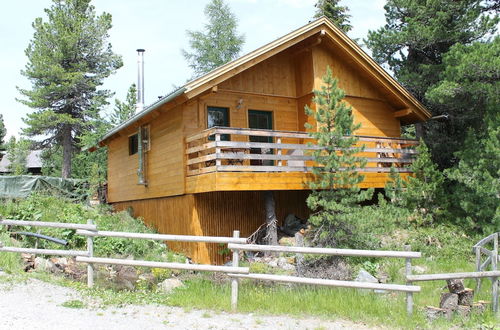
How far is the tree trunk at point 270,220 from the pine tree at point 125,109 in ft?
58.9

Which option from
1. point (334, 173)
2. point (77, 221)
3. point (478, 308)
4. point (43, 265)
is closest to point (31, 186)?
point (77, 221)

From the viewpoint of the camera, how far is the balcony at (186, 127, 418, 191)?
12.2 metres

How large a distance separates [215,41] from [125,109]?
37.3 feet

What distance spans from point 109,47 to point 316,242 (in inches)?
967

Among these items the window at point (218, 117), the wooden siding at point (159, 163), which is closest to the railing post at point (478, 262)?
the wooden siding at point (159, 163)

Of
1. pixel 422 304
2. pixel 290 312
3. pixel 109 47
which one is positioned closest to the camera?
pixel 290 312

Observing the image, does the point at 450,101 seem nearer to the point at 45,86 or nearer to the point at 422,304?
the point at 422,304

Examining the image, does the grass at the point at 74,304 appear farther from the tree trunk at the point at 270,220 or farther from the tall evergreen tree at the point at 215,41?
the tall evergreen tree at the point at 215,41

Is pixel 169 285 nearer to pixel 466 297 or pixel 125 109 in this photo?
pixel 466 297

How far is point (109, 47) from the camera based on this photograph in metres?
31.7

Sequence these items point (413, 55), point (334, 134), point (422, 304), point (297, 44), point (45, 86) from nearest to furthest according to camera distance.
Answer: point (422, 304) → point (334, 134) → point (297, 44) → point (413, 55) → point (45, 86)

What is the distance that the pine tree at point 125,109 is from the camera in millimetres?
29594

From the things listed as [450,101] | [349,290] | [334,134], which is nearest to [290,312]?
[349,290]

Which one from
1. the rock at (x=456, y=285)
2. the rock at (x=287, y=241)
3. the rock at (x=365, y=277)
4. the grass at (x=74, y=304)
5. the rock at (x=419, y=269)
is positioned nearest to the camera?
the grass at (x=74, y=304)
